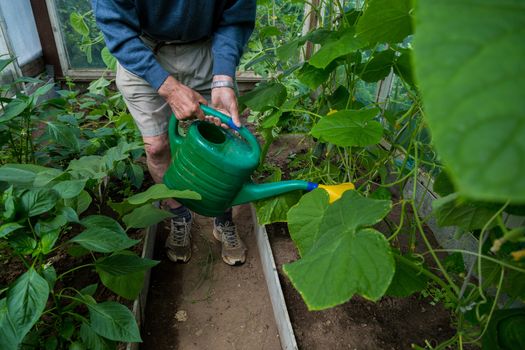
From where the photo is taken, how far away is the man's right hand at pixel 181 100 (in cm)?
114

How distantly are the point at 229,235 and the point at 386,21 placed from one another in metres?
1.01

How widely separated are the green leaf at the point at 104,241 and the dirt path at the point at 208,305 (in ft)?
1.83

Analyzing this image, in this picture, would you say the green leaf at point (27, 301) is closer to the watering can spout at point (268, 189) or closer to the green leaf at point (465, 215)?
the watering can spout at point (268, 189)

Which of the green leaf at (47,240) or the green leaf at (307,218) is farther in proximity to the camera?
the green leaf at (307,218)

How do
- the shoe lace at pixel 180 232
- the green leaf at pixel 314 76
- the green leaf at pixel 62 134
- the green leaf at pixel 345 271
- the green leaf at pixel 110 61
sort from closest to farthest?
the green leaf at pixel 345 271, the green leaf at pixel 314 76, the green leaf at pixel 62 134, the shoe lace at pixel 180 232, the green leaf at pixel 110 61

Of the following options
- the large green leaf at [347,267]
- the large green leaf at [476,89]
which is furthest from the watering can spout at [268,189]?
the large green leaf at [476,89]

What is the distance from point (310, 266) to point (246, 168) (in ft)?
1.80

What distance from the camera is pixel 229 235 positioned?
153 cm

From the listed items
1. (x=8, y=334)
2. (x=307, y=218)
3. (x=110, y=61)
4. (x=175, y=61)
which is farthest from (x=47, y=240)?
(x=110, y=61)

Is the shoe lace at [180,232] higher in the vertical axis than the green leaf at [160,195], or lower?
lower

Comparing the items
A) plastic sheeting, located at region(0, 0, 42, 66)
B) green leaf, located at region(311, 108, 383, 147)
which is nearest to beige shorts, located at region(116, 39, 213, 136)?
green leaf, located at region(311, 108, 383, 147)

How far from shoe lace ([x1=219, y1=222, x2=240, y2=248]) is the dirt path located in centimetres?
9

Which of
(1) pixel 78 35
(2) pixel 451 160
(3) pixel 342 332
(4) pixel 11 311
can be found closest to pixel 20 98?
(4) pixel 11 311

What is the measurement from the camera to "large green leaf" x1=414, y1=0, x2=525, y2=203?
0.22m
